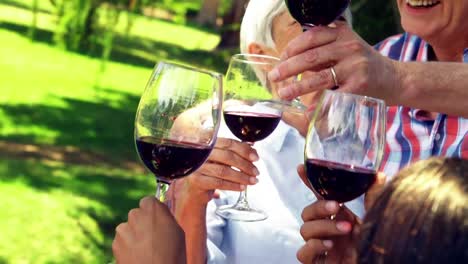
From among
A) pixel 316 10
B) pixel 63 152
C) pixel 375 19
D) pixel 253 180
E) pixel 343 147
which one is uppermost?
pixel 316 10

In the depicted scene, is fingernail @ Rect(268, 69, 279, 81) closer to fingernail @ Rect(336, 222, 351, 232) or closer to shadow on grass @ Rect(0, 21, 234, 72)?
fingernail @ Rect(336, 222, 351, 232)

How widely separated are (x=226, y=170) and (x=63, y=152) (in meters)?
7.21

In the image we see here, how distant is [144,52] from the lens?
19.9 m

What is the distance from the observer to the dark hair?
4.36 ft

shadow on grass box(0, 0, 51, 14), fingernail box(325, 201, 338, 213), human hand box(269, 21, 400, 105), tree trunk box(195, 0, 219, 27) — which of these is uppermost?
human hand box(269, 21, 400, 105)

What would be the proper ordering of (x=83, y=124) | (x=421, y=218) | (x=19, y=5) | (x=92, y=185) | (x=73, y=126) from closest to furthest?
1. (x=421, y=218)
2. (x=92, y=185)
3. (x=73, y=126)
4. (x=83, y=124)
5. (x=19, y=5)

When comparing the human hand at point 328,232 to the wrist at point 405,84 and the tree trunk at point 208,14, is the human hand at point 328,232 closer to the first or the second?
the wrist at point 405,84

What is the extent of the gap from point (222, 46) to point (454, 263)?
58.2 feet

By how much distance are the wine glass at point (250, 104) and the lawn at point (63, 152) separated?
4051 millimetres

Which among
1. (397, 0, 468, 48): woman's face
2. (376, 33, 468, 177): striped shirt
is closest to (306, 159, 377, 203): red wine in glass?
(376, 33, 468, 177): striped shirt

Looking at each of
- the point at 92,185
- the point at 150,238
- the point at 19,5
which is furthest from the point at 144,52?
the point at 150,238

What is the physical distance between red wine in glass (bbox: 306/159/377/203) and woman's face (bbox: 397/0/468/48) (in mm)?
891

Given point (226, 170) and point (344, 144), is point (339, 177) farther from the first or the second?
point (226, 170)

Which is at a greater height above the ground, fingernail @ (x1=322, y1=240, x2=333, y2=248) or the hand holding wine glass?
the hand holding wine glass
